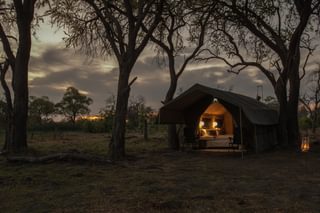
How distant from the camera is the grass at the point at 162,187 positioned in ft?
17.3

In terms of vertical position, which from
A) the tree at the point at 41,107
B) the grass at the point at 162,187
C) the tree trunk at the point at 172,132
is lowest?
the grass at the point at 162,187

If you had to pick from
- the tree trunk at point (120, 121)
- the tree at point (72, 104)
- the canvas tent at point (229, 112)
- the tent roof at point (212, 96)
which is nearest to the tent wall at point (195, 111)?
the canvas tent at point (229, 112)

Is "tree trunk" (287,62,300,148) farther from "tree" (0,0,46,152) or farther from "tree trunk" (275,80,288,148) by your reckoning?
"tree" (0,0,46,152)

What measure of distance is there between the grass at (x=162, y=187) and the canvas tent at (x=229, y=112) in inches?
104

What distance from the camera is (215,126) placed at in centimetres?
1652

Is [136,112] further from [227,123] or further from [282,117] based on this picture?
[282,117]

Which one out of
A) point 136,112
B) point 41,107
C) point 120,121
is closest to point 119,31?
point 120,121

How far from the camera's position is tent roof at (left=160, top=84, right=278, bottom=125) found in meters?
12.5

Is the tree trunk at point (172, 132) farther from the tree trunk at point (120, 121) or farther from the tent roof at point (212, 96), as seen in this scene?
the tree trunk at point (120, 121)

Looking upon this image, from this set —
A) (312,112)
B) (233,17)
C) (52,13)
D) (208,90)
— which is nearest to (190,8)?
(233,17)

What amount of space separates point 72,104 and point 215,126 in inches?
1482

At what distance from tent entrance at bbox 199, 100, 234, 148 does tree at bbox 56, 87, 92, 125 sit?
36.5 metres

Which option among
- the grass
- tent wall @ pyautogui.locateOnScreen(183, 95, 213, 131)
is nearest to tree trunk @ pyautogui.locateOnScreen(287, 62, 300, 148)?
tent wall @ pyautogui.locateOnScreen(183, 95, 213, 131)

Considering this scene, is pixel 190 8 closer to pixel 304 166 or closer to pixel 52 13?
pixel 52 13
